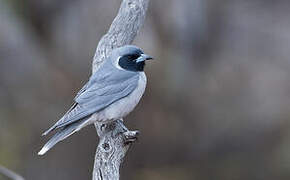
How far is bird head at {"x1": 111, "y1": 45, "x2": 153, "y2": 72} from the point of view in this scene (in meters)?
6.88

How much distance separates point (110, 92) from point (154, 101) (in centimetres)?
435

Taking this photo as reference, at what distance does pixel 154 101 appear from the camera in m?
11.2

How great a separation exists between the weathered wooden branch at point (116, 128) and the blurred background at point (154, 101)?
3858mm

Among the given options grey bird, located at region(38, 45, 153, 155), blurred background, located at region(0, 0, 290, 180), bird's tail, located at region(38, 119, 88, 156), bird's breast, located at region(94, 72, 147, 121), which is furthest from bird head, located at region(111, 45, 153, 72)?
blurred background, located at region(0, 0, 290, 180)

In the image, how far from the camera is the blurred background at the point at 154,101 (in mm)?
11188

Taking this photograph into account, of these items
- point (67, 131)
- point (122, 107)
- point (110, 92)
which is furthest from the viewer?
point (110, 92)

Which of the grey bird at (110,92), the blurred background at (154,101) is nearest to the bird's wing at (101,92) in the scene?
the grey bird at (110,92)

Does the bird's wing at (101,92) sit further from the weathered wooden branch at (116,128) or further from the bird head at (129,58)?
the weathered wooden branch at (116,128)

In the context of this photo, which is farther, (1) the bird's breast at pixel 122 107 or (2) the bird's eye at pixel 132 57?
(2) the bird's eye at pixel 132 57

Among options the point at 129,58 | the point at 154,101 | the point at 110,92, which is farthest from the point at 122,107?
the point at 154,101

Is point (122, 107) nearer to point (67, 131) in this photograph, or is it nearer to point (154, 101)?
point (67, 131)

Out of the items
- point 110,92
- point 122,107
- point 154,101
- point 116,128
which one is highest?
point 110,92

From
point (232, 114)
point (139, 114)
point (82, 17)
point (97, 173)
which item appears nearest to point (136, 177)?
point (139, 114)

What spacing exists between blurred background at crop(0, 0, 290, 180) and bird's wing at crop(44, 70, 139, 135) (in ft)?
12.9
